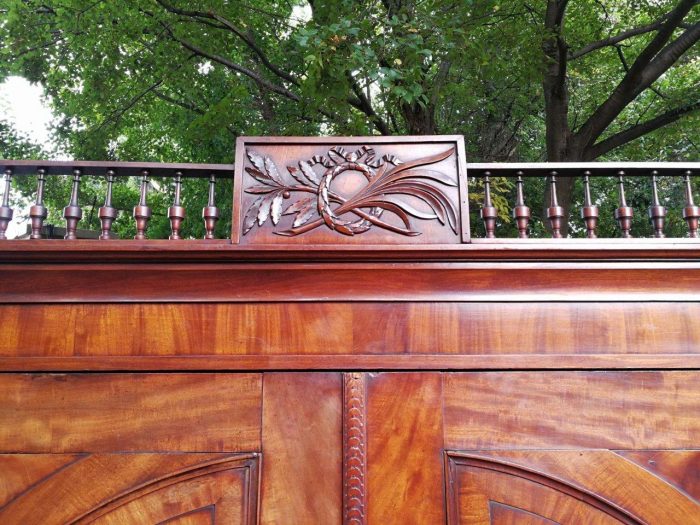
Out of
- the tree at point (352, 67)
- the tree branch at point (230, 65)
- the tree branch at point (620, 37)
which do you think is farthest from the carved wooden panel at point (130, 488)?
the tree branch at point (620, 37)

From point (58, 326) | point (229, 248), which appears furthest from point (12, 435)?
point (229, 248)

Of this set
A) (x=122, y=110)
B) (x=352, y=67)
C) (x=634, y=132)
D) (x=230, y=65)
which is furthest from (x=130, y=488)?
(x=634, y=132)

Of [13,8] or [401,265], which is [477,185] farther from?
[13,8]

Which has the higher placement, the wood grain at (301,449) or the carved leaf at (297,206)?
the carved leaf at (297,206)

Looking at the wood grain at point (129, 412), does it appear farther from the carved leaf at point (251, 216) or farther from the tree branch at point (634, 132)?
the tree branch at point (634, 132)

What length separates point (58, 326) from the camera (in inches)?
54.5

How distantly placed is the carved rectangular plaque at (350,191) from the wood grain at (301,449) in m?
0.41

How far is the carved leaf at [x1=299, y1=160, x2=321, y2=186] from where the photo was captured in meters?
1.42

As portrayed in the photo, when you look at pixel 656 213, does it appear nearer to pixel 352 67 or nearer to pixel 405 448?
pixel 405 448

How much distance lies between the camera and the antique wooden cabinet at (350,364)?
131 centimetres

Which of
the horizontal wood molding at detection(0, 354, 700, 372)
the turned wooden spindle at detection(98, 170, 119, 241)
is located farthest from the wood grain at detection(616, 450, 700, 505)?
the turned wooden spindle at detection(98, 170, 119, 241)

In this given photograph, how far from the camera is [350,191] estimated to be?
55.8 inches

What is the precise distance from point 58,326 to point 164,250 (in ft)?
A: 1.29

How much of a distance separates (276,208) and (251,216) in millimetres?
76
